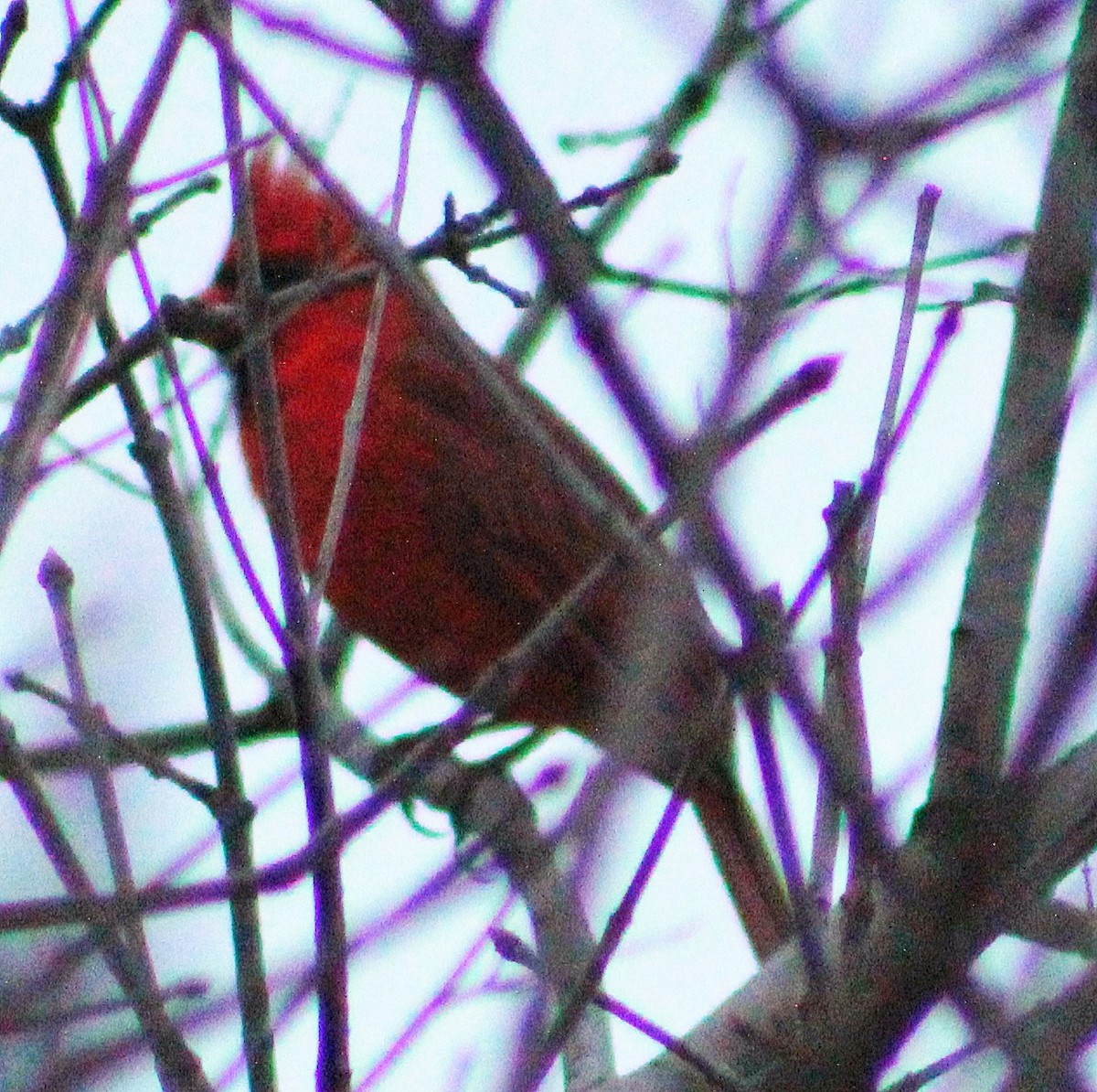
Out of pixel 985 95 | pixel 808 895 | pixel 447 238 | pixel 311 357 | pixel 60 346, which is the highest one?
pixel 311 357

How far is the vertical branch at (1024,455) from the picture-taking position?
1634mm

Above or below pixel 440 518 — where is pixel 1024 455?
below

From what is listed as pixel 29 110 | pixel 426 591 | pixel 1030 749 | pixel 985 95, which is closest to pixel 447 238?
pixel 29 110

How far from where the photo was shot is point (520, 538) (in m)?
4.12

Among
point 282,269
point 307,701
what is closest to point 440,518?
point 282,269

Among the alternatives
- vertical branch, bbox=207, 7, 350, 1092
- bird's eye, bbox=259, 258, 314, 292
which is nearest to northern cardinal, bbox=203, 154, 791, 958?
bird's eye, bbox=259, 258, 314, 292

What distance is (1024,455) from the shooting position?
5.39ft

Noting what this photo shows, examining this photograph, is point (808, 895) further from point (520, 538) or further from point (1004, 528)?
point (520, 538)

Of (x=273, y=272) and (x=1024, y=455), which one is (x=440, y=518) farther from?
(x=1024, y=455)

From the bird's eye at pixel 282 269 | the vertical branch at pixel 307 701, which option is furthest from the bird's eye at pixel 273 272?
the vertical branch at pixel 307 701

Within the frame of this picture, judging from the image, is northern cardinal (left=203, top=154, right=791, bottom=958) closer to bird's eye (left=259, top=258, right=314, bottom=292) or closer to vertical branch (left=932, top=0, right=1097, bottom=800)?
bird's eye (left=259, top=258, right=314, bottom=292)

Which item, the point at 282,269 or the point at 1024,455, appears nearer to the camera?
the point at 1024,455

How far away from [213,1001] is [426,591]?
2.11m

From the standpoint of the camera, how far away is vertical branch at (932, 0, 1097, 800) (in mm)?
1634
